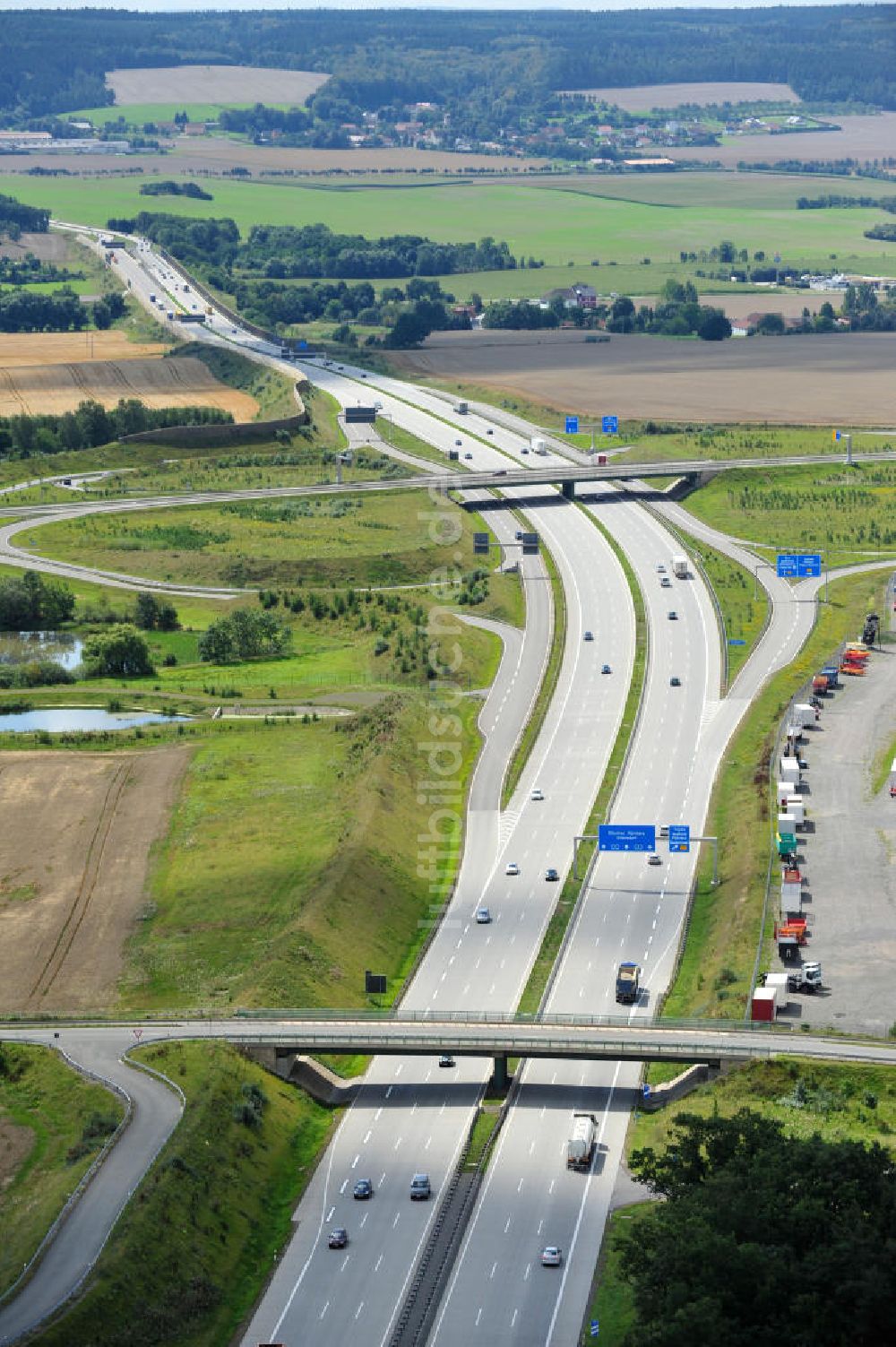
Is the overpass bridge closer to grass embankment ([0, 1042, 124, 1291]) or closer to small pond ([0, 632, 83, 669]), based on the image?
grass embankment ([0, 1042, 124, 1291])

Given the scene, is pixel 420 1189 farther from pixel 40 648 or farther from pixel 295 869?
pixel 40 648

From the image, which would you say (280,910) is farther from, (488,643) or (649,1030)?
(488,643)

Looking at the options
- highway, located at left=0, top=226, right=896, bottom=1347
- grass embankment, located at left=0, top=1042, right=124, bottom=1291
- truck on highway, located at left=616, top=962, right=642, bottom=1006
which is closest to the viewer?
highway, located at left=0, top=226, right=896, bottom=1347

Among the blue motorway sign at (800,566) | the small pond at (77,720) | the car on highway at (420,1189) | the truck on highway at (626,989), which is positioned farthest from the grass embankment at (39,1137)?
the blue motorway sign at (800,566)

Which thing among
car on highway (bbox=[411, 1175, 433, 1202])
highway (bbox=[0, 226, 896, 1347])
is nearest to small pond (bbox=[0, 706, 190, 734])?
highway (bbox=[0, 226, 896, 1347])

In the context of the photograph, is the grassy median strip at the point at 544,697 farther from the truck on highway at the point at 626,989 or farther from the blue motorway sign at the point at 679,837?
the truck on highway at the point at 626,989

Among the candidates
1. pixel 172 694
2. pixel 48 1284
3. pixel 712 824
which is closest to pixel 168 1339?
pixel 48 1284
